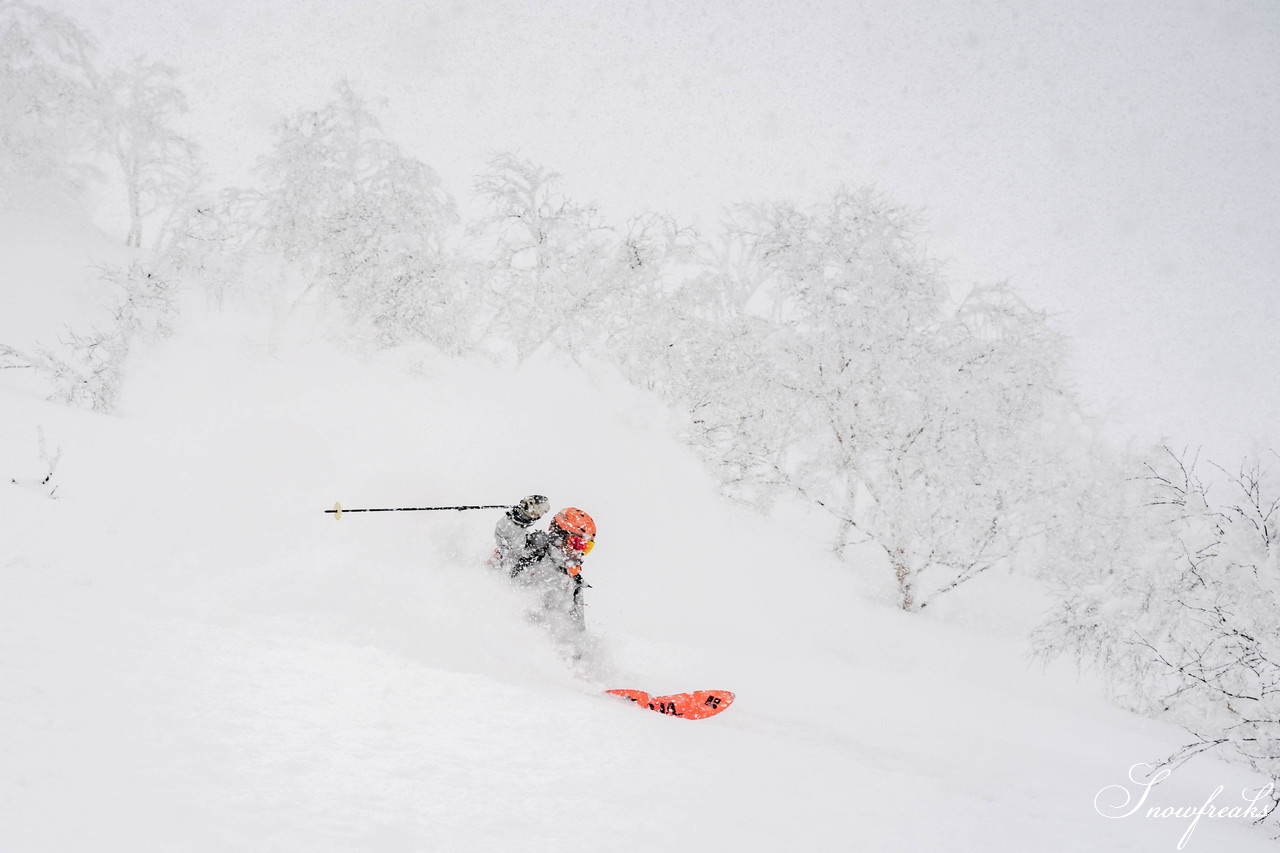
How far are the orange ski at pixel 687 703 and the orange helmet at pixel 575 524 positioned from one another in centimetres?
184

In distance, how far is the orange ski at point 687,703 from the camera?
20.8 feet

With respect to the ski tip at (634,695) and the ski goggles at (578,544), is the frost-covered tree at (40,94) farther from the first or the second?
the ski tip at (634,695)

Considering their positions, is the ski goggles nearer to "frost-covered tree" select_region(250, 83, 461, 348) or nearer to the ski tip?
the ski tip

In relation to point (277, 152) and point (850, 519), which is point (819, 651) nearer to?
point (850, 519)

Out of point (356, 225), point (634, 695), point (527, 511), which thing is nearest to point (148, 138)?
point (356, 225)

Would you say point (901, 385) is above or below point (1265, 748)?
above

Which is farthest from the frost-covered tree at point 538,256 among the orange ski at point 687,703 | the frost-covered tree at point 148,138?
the orange ski at point 687,703

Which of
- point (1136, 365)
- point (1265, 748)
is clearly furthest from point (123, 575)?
point (1136, 365)

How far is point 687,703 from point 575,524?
241 centimetres

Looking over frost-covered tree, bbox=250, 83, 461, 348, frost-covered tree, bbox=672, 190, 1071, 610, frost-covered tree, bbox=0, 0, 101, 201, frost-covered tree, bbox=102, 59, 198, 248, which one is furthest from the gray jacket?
frost-covered tree, bbox=0, 0, 101, 201

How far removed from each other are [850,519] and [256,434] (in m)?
12.4

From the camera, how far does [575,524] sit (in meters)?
7.72

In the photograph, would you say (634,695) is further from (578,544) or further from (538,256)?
(538,256)

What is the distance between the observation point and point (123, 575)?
6.63 m
